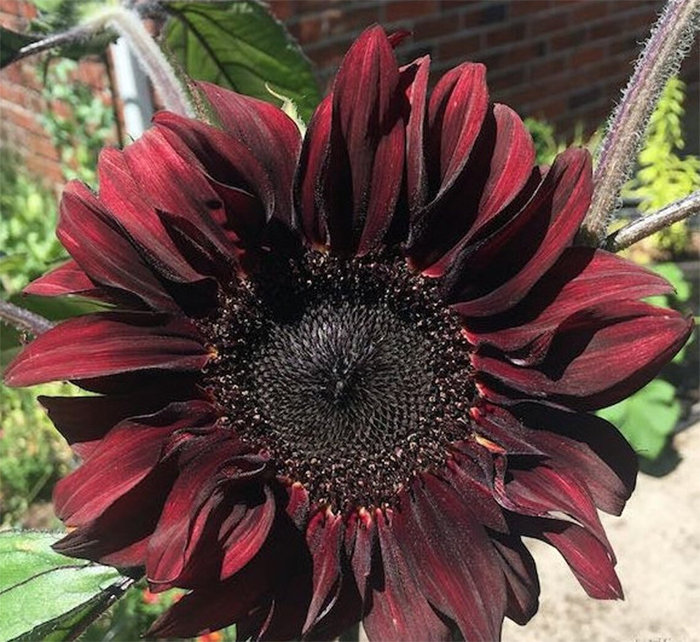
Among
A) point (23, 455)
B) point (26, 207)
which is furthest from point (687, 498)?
point (26, 207)

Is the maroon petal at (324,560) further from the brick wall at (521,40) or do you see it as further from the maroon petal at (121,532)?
the brick wall at (521,40)

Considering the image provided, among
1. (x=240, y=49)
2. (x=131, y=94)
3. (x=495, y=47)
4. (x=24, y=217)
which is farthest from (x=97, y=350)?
(x=495, y=47)

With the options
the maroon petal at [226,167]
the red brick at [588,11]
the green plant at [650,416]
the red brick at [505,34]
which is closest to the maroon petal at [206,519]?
the maroon petal at [226,167]

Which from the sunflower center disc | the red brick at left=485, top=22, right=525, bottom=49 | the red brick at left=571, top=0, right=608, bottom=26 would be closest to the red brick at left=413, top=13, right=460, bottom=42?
the red brick at left=485, top=22, right=525, bottom=49

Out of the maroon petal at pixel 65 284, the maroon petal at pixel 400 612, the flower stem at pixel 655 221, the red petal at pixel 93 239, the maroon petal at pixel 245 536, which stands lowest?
the maroon petal at pixel 400 612

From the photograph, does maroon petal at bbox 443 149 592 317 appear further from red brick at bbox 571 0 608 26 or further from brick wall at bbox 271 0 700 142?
red brick at bbox 571 0 608 26
